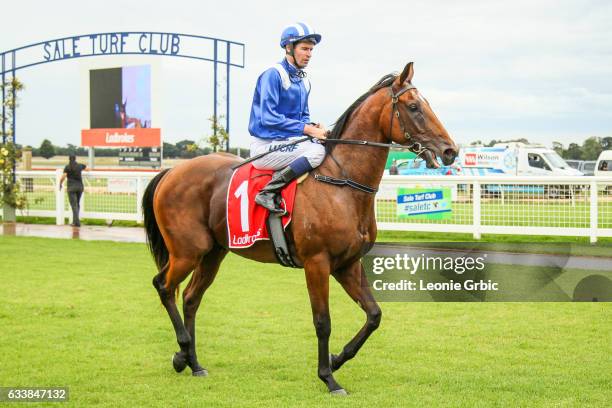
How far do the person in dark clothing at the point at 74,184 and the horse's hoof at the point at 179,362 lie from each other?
1199 centimetres

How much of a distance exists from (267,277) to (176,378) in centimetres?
508

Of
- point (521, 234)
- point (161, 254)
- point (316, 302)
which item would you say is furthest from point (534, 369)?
point (521, 234)

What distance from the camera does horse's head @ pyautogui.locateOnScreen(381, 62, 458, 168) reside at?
5156mm

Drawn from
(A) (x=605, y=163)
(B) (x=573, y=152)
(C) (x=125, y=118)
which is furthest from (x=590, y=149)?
(C) (x=125, y=118)

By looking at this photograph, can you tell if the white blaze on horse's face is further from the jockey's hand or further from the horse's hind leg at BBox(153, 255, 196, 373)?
the horse's hind leg at BBox(153, 255, 196, 373)

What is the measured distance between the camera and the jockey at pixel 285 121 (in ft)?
18.2

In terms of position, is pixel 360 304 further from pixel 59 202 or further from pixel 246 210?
pixel 59 202

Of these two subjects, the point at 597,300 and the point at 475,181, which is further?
the point at 475,181

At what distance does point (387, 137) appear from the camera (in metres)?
5.45

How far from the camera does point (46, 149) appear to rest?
45344 millimetres

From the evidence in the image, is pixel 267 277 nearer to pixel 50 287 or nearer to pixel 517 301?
pixel 50 287

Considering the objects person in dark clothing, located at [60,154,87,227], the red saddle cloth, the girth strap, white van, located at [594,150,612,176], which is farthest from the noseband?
white van, located at [594,150,612,176]

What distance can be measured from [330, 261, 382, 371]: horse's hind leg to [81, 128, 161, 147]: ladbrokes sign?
1953cm

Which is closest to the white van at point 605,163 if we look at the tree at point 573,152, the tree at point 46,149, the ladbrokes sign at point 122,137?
the tree at point 573,152
